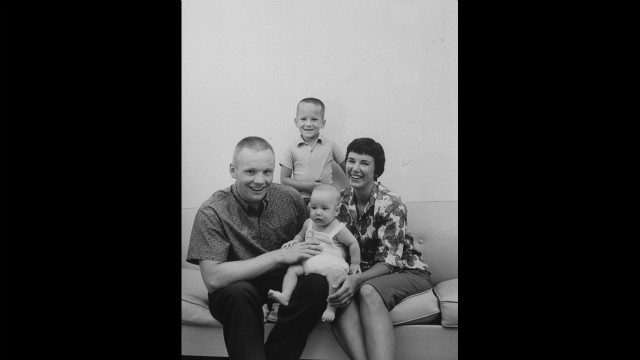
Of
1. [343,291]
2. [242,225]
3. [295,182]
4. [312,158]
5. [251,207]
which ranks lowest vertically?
[343,291]

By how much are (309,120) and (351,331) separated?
3.93 feet

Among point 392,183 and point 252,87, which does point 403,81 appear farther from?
point 252,87

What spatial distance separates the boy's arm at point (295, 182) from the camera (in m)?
3.34

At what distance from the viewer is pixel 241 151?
336cm

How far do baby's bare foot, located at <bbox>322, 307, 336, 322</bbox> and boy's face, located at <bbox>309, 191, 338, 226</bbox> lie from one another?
1.55 ft

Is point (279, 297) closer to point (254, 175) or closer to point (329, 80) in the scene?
point (254, 175)

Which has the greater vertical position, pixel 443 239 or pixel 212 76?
pixel 212 76

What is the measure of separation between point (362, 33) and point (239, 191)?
115 centimetres

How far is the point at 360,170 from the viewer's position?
3.31m

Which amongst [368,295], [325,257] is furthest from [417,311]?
[325,257]

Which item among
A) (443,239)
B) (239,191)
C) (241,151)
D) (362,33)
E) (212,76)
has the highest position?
(362,33)

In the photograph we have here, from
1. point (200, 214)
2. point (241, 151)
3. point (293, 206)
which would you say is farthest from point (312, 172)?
point (200, 214)

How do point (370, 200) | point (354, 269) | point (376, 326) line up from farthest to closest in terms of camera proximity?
1. point (370, 200)
2. point (354, 269)
3. point (376, 326)

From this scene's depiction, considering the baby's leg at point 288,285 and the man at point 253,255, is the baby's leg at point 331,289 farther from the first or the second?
the baby's leg at point 288,285
